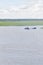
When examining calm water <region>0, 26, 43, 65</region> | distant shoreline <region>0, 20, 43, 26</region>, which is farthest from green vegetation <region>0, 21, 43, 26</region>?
calm water <region>0, 26, 43, 65</region>

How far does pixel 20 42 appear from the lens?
1.74m

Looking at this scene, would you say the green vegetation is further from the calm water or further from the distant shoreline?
the calm water

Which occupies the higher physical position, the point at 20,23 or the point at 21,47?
the point at 20,23

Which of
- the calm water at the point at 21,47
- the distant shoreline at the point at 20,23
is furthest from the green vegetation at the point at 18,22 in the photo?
the calm water at the point at 21,47

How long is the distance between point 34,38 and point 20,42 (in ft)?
0.68

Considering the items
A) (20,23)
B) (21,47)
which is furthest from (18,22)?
(21,47)

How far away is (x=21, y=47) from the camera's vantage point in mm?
1725

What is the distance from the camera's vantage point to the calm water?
1.72 m

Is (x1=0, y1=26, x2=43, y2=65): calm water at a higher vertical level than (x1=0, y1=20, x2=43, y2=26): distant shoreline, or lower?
lower

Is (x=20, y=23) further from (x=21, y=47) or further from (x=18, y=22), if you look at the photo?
(x=21, y=47)
